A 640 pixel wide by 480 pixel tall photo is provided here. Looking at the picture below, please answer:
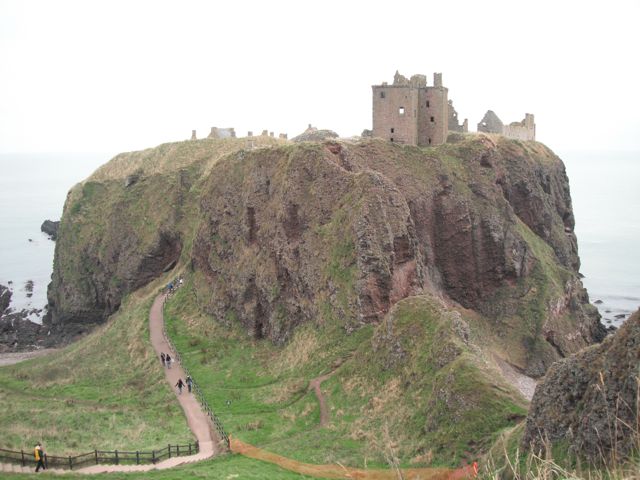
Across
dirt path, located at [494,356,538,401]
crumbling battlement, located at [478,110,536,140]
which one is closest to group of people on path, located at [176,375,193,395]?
dirt path, located at [494,356,538,401]

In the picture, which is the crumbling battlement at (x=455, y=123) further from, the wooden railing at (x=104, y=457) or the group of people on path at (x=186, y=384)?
the wooden railing at (x=104, y=457)

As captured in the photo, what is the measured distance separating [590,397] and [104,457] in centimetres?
→ 2230

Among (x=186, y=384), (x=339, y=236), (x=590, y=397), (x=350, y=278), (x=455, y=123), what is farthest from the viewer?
(x=455, y=123)

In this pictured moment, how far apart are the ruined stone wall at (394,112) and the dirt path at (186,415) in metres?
29.9

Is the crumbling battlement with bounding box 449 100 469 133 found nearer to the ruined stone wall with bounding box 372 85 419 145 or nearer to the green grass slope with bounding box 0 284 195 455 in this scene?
the ruined stone wall with bounding box 372 85 419 145

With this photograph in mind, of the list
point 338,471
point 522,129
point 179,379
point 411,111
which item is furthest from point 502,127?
point 338,471

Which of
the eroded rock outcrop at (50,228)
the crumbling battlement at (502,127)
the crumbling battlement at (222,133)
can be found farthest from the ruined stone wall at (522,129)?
the eroded rock outcrop at (50,228)

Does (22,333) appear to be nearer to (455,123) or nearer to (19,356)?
(19,356)

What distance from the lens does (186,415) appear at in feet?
143

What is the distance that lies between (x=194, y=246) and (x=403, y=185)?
890 inches

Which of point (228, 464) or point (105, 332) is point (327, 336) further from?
point (105, 332)

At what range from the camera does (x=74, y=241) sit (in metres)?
94.4

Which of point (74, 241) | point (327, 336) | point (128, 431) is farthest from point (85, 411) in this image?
point (74, 241)

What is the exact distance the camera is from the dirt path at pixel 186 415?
32000 millimetres
